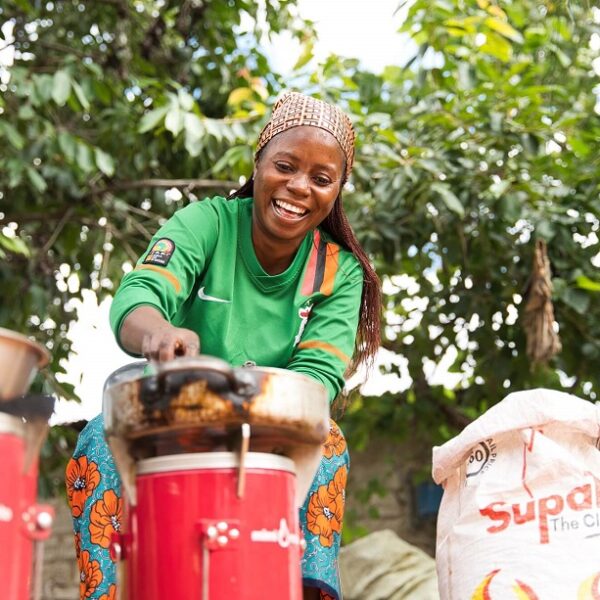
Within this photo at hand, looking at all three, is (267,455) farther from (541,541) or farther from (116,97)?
(116,97)

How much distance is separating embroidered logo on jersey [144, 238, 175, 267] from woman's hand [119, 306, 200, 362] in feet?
0.70

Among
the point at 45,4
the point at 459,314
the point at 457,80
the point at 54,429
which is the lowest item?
the point at 54,429

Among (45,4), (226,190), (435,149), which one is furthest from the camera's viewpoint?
(45,4)

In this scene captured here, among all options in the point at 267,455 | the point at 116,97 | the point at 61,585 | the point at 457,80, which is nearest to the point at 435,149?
the point at 457,80

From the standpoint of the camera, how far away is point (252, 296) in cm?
212

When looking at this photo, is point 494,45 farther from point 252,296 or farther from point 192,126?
point 252,296

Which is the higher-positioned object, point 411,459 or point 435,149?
point 435,149

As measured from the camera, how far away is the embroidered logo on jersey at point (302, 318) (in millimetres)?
2117

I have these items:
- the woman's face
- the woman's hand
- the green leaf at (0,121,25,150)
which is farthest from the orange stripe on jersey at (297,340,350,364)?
the green leaf at (0,121,25,150)

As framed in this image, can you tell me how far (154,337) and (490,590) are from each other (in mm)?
824

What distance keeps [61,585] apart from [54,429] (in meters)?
1.58

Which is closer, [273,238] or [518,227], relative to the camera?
[273,238]

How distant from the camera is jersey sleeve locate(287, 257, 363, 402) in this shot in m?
2.01

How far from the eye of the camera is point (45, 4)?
4621 millimetres
